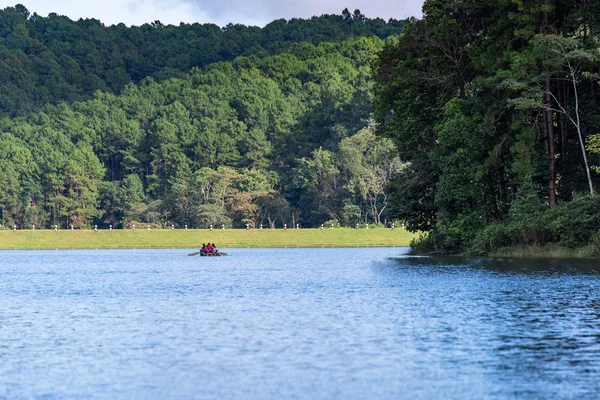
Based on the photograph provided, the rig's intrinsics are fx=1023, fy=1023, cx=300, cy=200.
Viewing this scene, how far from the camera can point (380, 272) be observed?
46344mm

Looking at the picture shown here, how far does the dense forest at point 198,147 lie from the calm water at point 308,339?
76.1 meters

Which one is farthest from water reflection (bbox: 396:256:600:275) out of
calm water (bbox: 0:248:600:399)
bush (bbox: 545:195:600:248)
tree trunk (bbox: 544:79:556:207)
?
tree trunk (bbox: 544:79:556:207)

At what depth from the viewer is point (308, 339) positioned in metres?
21.7

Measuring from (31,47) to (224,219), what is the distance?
9216cm

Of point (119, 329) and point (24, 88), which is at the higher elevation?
point (24, 88)

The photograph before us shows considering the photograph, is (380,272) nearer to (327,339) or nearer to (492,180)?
(492,180)

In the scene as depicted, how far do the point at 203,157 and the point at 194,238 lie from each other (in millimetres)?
39268

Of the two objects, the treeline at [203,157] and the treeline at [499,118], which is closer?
the treeline at [499,118]

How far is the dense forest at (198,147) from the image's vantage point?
131 m

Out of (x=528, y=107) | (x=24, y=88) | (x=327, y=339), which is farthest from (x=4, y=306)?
(x=24, y=88)

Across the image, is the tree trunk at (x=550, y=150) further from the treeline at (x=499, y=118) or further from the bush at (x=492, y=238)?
the bush at (x=492, y=238)

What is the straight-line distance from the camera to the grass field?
107125 millimetres

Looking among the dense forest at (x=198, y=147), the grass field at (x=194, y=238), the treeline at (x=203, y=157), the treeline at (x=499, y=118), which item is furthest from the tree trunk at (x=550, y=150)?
the treeline at (x=203, y=157)

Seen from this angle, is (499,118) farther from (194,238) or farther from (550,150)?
(194,238)
